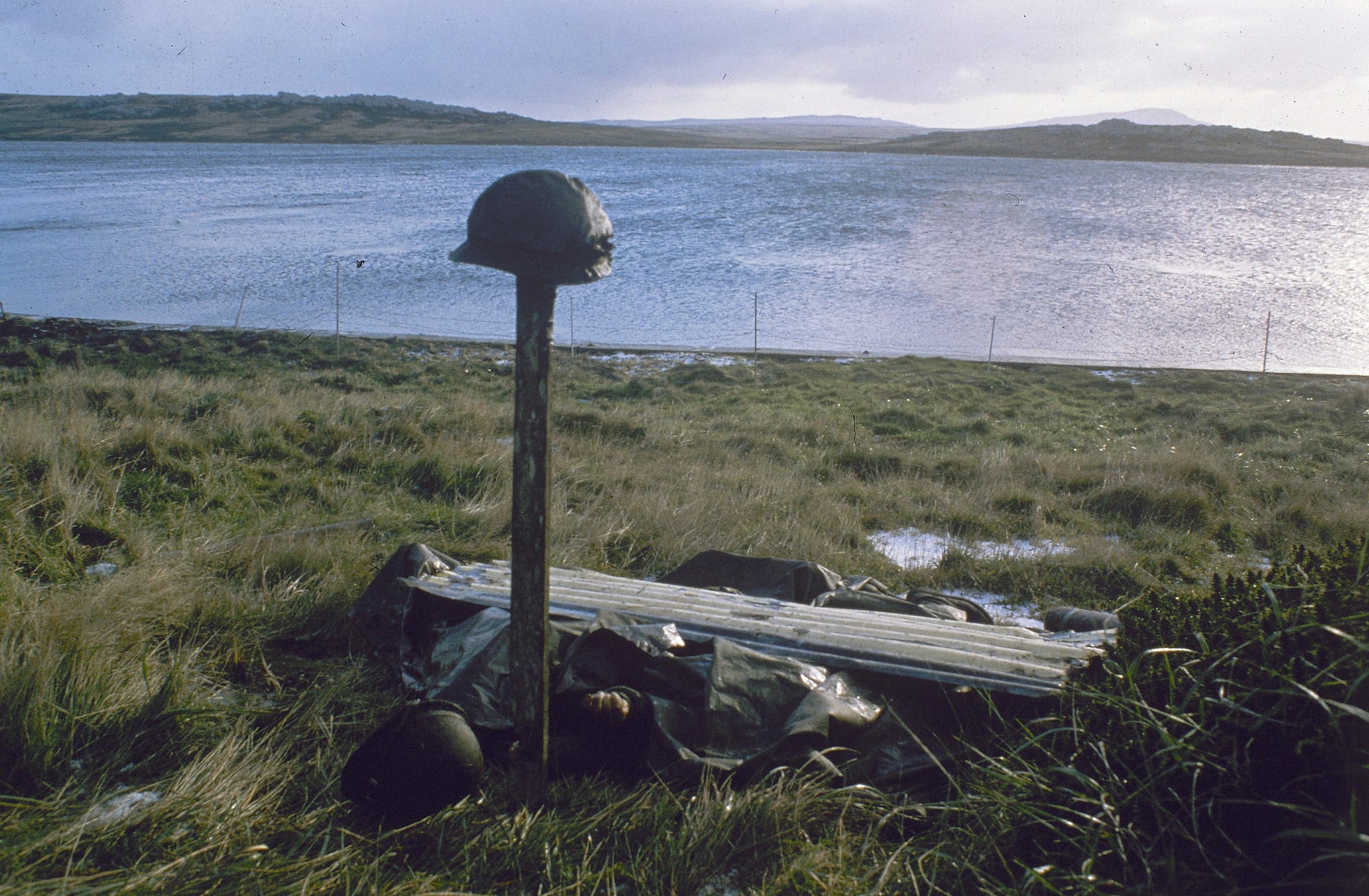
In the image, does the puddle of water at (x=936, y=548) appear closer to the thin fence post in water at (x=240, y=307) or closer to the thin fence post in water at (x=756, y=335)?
the thin fence post in water at (x=756, y=335)

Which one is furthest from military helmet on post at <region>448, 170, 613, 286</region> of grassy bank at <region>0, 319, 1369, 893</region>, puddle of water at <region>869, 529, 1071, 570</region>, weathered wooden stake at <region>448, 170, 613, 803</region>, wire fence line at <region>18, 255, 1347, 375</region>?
wire fence line at <region>18, 255, 1347, 375</region>

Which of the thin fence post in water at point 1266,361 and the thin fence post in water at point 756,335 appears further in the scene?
the thin fence post in water at point 756,335

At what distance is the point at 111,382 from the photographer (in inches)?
364

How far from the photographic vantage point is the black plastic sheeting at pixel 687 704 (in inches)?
99.1

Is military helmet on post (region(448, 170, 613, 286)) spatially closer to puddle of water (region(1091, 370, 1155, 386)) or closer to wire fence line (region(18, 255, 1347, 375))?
wire fence line (region(18, 255, 1347, 375))

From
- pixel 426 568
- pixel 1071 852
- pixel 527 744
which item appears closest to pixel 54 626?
pixel 426 568

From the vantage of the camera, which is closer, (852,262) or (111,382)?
(111,382)

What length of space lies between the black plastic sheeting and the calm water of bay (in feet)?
53.5

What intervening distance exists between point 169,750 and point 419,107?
397 feet

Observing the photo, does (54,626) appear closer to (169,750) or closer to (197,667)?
(197,667)

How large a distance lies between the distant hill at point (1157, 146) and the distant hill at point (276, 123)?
122 feet

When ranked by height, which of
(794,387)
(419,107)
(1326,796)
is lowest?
(794,387)

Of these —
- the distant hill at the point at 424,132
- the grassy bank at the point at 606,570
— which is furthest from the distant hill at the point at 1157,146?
the grassy bank at the point at 606,570

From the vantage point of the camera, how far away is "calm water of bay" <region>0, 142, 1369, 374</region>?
23.2 m
